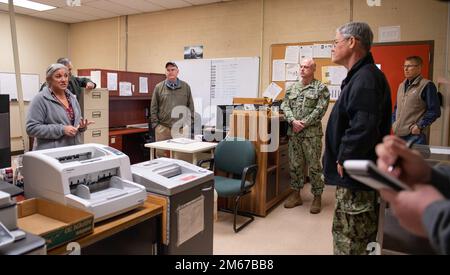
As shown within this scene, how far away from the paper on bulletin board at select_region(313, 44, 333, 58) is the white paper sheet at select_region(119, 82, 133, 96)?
9.09 ft

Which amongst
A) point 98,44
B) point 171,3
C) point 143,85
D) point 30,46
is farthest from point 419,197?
point 30,46

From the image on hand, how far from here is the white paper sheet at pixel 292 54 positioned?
475 centimetres

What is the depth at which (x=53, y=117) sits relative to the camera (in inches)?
103

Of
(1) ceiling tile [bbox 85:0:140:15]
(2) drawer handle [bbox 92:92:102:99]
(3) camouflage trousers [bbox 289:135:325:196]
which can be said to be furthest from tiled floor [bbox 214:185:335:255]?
(1) ceiling tile [bbox 85:0:140:15]

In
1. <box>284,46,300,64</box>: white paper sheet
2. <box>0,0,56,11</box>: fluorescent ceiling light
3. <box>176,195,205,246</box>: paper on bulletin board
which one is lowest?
<box>176,195,205,246</box>: paper on bulletin board

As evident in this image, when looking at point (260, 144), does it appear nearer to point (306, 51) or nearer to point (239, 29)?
point (306, 51)

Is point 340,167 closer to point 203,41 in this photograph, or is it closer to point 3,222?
point 3,222

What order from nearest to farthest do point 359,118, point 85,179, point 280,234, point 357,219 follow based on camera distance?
1. point 85,179
2. point 359,118
3. point 357,219
4. point 280,234

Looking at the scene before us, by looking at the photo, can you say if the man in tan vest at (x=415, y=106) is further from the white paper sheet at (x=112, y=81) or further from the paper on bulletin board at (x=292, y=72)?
the white paper sheet at (x=112, y=81)

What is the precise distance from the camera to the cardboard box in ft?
4.25

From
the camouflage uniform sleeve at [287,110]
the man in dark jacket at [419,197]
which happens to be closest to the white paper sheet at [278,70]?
the camouflage uniform sleeve at [287,110]

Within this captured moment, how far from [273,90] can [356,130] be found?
10.7ft

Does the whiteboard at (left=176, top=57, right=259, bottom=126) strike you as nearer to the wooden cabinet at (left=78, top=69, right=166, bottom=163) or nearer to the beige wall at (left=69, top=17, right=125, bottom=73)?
the wooden cabinet at (left=78, top=69, right=166, bottom=163)
